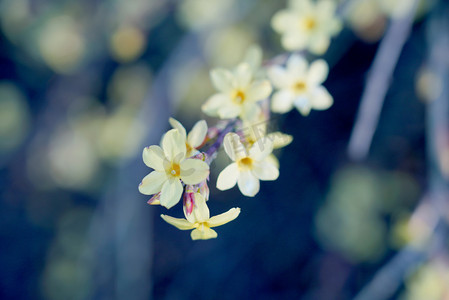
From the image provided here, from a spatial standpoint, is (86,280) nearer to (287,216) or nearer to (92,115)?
(92,115)

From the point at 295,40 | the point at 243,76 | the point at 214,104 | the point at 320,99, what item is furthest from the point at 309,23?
the point at 214,104

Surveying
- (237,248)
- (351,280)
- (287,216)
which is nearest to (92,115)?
(237,248)

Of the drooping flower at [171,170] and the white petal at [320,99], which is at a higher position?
the white petal at [320,99]

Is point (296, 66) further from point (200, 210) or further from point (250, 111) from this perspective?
point (200, 210)

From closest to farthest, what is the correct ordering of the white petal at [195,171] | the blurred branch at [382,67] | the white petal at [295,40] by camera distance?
the white petal at [195,171]
the white petal at [295,40]
the blurred branch at [382,67]

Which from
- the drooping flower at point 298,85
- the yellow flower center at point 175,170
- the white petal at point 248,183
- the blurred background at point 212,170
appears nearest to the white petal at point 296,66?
the drooping flower at point 298,85

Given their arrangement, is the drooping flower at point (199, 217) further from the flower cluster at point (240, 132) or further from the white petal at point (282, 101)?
the white petal at point (282, 101)

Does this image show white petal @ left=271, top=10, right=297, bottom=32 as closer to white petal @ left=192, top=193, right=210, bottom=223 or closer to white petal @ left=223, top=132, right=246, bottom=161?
white petal @ left=223, top=132, right=246, bottom=161
